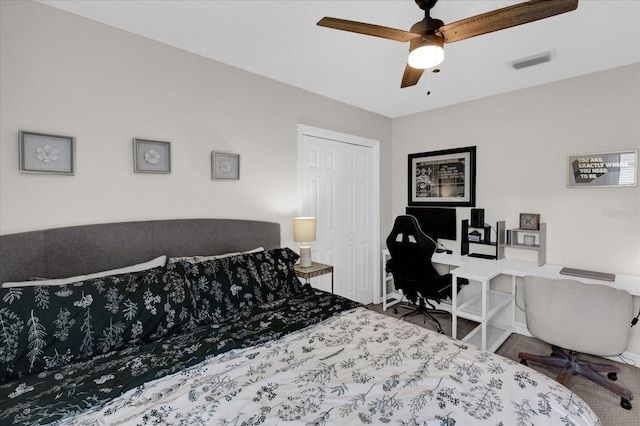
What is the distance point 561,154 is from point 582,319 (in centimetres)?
165

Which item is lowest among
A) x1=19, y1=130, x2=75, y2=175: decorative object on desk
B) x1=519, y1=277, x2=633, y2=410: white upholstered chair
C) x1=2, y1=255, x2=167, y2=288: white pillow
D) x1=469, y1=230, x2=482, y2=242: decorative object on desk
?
x1=519, y1=277, x2=633, y2=410: white upholstered chair

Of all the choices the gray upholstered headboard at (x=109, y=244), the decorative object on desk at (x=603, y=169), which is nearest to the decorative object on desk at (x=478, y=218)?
the decorative object on desk at (x=603, y=169)

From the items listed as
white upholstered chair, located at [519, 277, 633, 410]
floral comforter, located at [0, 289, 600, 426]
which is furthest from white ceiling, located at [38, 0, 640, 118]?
floral comforter, located at [0, 289, 600, 426]

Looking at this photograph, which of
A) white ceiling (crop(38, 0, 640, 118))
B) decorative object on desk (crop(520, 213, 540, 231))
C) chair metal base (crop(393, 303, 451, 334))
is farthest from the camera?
chair metal base (crop(393, 303, 451, 334))

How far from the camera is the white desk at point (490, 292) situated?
2.66m

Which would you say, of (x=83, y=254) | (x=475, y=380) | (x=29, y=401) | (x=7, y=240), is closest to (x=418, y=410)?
(x=475, y=380)

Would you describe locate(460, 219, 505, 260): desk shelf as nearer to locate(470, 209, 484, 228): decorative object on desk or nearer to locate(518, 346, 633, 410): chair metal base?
locate(470, 209, 484, 228): decorative object on desk

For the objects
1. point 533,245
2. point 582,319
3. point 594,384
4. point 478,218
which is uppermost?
point 478,218

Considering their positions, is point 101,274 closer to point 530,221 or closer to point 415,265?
point 415,265

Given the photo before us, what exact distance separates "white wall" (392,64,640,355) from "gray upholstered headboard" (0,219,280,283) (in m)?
2.72

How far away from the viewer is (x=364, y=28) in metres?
1.59

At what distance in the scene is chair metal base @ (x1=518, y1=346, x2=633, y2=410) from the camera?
2.10 m

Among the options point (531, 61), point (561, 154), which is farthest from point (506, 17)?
point (561, 154)

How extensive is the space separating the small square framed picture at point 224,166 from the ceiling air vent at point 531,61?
2.43m
